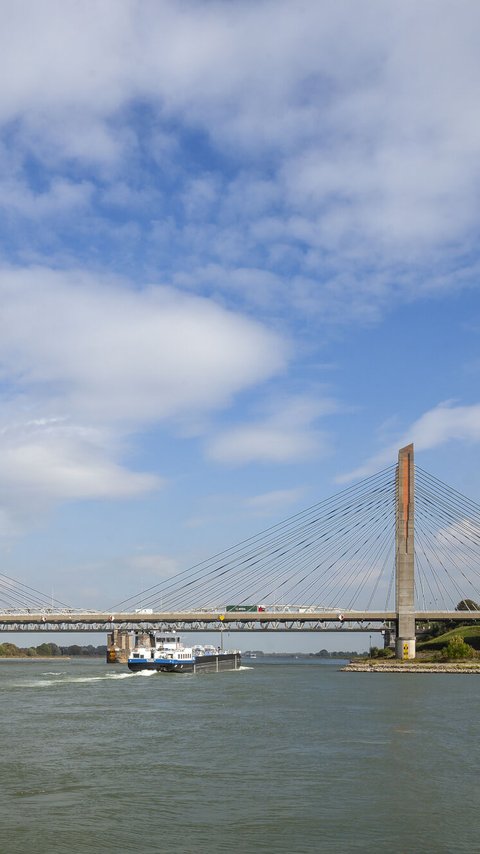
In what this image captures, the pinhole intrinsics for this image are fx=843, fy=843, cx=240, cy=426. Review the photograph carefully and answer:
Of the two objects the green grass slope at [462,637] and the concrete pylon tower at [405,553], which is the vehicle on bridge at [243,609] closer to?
the green grass slope at [462,637]

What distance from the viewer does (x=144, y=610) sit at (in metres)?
122

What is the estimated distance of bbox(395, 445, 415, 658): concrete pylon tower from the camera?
288ft

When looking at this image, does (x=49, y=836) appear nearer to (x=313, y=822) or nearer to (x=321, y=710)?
(x=313, y=822)

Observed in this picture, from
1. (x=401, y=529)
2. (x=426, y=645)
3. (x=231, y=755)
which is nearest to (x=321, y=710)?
(x=231, y=755)

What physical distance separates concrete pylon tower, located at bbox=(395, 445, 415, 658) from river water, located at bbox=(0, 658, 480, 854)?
36522 mm

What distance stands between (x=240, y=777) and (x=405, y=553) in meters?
63.4

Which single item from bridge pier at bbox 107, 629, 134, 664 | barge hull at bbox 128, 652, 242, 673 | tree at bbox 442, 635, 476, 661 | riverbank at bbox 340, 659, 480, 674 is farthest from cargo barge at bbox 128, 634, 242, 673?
bridge pier at bbox 107, 629, 134, 664

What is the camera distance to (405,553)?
8744 centimetres

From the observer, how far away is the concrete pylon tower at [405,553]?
87.8 meters

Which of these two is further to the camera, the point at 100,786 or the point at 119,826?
the point at 100,786

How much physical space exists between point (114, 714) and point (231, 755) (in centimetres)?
1567

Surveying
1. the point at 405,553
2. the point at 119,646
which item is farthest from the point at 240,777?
the point at 119,646

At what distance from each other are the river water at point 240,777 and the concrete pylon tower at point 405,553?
3652 centimetres

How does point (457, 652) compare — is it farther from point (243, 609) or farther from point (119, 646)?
point (119, 646)
